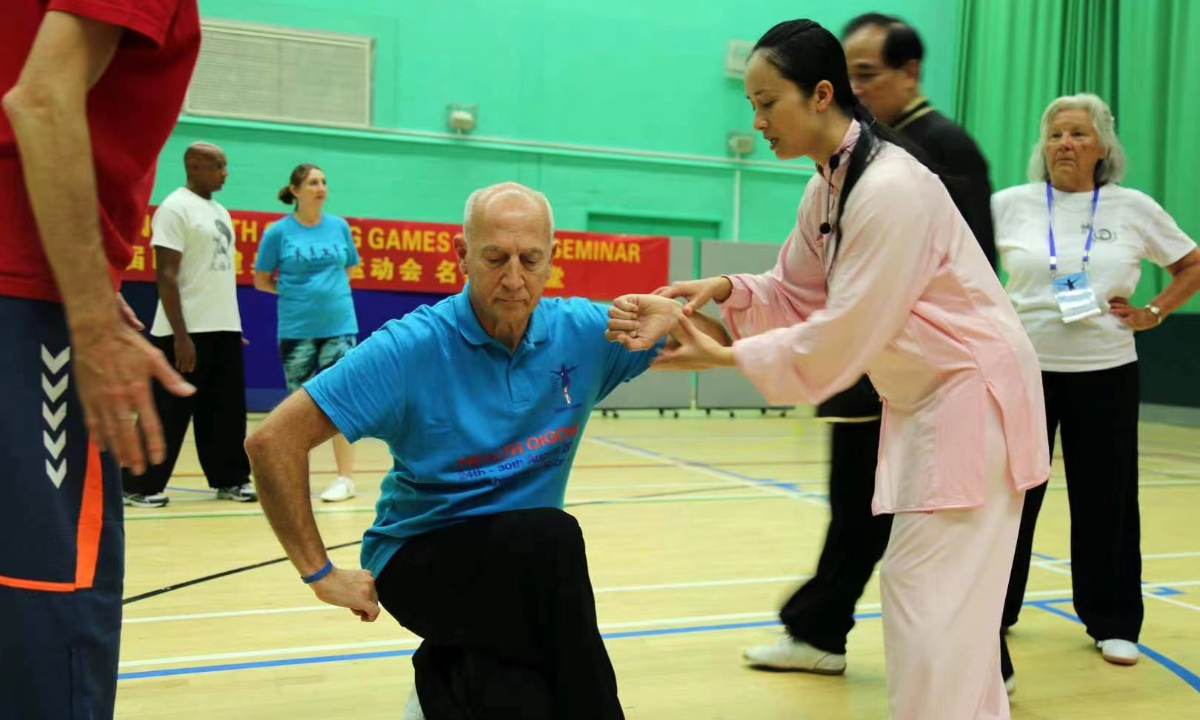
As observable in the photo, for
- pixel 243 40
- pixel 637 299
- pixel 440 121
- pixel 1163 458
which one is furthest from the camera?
pixel 440 121

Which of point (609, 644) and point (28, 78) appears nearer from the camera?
point (28, 78)

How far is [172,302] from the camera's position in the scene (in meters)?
5.31

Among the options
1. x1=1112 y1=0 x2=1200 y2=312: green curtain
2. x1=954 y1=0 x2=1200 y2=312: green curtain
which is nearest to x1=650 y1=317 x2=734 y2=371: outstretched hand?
x1=954 y1=0 x2=1200 y2=312: green curtain

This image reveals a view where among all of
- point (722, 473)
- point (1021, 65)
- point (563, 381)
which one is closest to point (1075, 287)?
point (563, 381)

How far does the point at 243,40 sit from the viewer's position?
1145cm

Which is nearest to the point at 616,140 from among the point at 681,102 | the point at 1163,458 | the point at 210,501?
the point at 681,102

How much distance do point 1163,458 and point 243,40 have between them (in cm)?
967

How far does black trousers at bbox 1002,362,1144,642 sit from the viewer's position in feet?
11.2

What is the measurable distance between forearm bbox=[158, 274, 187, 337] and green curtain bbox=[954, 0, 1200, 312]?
8771mm

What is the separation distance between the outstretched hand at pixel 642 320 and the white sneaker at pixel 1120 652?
2045 mm

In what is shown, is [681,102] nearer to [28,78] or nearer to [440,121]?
[440,121]

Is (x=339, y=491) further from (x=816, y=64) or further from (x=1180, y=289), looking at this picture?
(x=816, y=64)

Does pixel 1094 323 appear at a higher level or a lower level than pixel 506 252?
lower

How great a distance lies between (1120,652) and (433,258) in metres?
8.22
